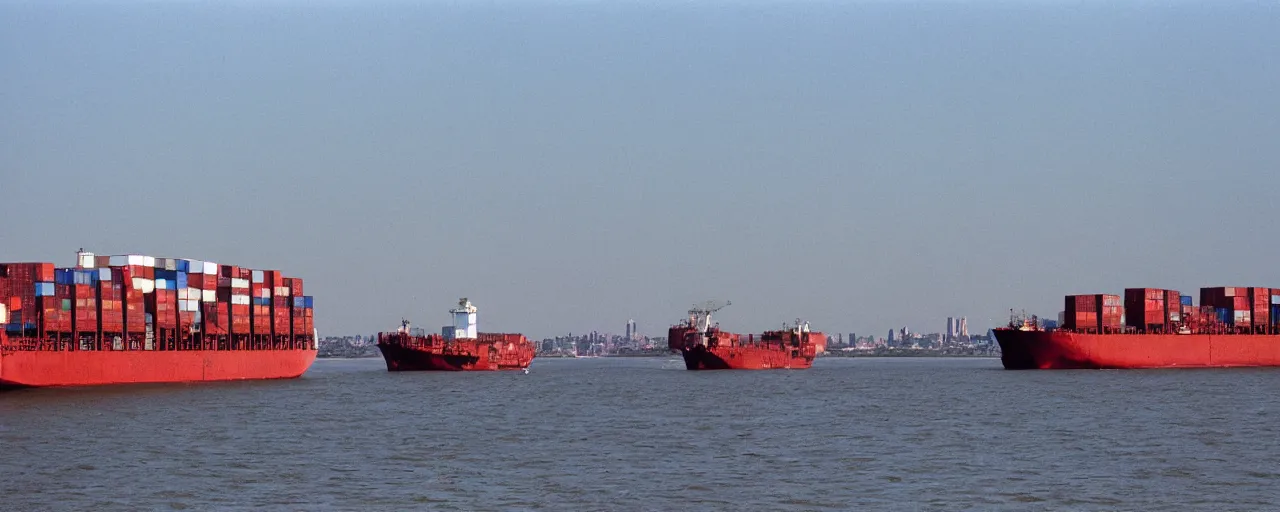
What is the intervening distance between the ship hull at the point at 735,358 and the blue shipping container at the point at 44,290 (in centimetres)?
6826

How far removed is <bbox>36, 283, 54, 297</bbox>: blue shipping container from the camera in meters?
79.6

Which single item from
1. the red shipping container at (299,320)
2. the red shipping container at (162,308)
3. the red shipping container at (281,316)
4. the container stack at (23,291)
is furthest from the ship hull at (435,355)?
the container stack at (23,291)

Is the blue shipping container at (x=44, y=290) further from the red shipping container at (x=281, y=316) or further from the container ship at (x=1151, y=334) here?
the container ship at (x=1151, y=334)

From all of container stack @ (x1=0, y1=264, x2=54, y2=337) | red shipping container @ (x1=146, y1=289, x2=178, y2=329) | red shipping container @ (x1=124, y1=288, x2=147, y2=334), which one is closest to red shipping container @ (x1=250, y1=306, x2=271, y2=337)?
red shipping container @ (x1=146, y1=289, x2=178, y2=329)

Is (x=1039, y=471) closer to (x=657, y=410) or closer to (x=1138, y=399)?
(x=657, y=410)

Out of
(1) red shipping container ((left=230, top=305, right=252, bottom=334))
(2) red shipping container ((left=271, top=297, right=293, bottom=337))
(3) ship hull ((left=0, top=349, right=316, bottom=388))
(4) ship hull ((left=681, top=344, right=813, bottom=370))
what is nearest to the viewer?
(3) ship hull ((left=0, top=349, right=316, bottom=388))

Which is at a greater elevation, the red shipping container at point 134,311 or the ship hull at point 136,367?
the red shipping container at point 134,311

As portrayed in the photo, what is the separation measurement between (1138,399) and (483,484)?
4815cm

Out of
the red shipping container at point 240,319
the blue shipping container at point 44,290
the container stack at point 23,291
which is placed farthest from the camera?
the red shipping container at point 240,319

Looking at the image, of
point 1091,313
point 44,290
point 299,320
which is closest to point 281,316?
point 299,320

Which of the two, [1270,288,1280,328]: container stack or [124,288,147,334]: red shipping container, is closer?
[124,288,147,334]: red shipping container

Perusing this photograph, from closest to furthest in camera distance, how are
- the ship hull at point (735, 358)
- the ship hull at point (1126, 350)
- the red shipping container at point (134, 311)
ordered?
the red shipping container at point (134, 311) → the ship hull at point (1126, 350) → the ship hull at point (735, 358)

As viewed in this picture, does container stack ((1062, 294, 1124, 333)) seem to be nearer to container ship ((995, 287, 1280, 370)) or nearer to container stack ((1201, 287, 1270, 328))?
container ship ((995, 287, 1280, 370))

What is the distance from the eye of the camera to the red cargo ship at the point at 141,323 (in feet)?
259
